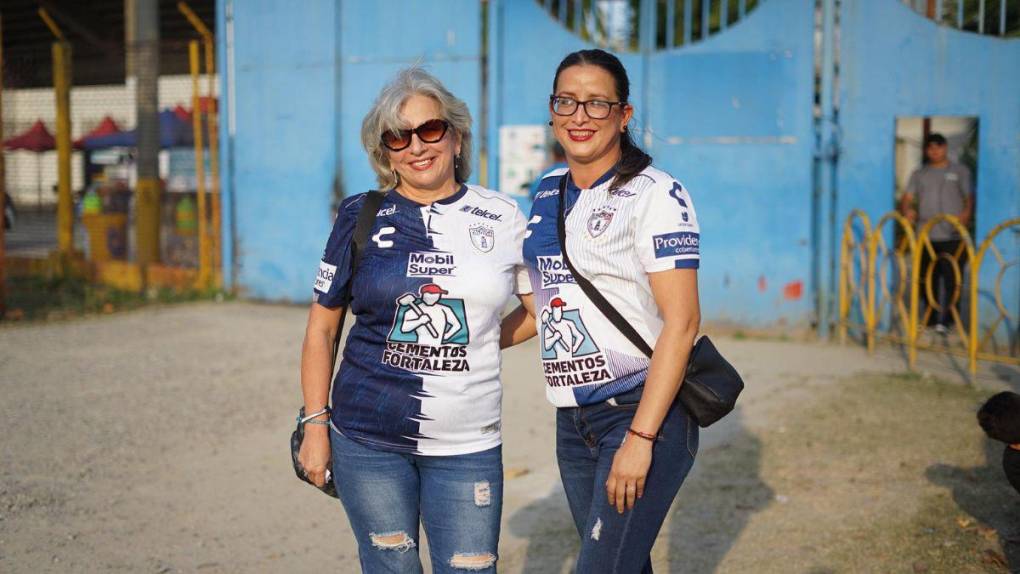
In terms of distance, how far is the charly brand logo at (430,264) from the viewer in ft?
8.78

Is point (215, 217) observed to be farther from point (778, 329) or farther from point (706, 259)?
point (778, 329)

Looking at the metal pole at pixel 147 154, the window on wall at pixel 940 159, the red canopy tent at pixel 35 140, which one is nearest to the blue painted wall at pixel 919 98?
the window on wall at pixel 940 159

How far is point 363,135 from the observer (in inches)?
113

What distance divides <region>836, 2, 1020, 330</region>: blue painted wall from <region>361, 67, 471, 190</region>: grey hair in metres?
6.95

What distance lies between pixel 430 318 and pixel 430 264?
145 millimetres

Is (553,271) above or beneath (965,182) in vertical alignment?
beneath

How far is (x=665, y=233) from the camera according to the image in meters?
2.52

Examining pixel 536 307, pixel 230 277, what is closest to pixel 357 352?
pixel 536 307

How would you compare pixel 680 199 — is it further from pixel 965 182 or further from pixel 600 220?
pixel 965 182

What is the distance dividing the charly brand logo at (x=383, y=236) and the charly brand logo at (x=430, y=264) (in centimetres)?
7

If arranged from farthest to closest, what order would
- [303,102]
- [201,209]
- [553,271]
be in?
[201,209] < [303,102] < [553,271]

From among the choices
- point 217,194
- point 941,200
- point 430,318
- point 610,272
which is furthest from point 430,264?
point 217,194

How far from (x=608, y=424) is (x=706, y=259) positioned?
283 inches

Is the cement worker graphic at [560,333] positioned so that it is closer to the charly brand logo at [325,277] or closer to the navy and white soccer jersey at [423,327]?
the navy and white soccer jersey at [423,327]
